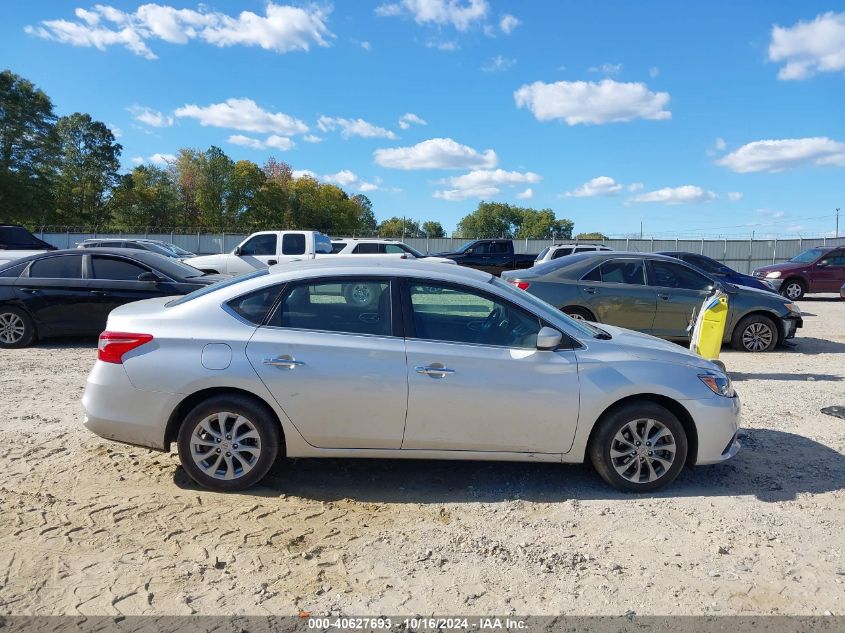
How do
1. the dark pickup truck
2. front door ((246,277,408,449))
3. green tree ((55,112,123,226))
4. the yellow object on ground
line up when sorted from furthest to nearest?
1. green tree ((55,112,123,226))
2. the dark pickup truck
3. the yellow object on ground
4. front door ((246,277,408,449))

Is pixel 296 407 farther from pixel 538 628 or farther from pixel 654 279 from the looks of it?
pixel 654 279

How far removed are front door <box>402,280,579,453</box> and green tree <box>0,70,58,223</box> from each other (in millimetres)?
58898

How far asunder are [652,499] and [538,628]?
5.81 feet

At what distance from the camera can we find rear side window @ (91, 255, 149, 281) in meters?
9.34

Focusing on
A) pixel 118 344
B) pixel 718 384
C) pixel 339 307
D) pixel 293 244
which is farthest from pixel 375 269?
pixel 293 244

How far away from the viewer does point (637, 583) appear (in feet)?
10.5

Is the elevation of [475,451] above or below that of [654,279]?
below

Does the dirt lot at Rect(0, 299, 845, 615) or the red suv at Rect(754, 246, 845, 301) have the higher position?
the red suv at Rect(754, 246, 845, 301)

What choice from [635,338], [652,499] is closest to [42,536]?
[652,499]

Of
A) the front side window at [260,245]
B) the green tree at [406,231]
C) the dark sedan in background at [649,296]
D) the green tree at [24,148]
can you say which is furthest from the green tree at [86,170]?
the dark sedan in background at [649,296]

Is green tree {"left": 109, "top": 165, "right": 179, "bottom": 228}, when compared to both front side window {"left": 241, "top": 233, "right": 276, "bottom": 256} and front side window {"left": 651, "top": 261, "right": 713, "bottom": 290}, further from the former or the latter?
front side window {"left": 651, "top": 261, "right": 713, "bottom": 290}

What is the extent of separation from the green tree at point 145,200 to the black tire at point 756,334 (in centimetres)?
7298

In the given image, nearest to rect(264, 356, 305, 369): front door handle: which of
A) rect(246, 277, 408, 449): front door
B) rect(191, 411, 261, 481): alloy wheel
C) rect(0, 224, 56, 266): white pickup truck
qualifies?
rect(246, 277, 408, 449): front door

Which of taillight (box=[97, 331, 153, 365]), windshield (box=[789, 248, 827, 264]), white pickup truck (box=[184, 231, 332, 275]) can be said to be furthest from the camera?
windshield (box=[789, 248, 827, 264])
